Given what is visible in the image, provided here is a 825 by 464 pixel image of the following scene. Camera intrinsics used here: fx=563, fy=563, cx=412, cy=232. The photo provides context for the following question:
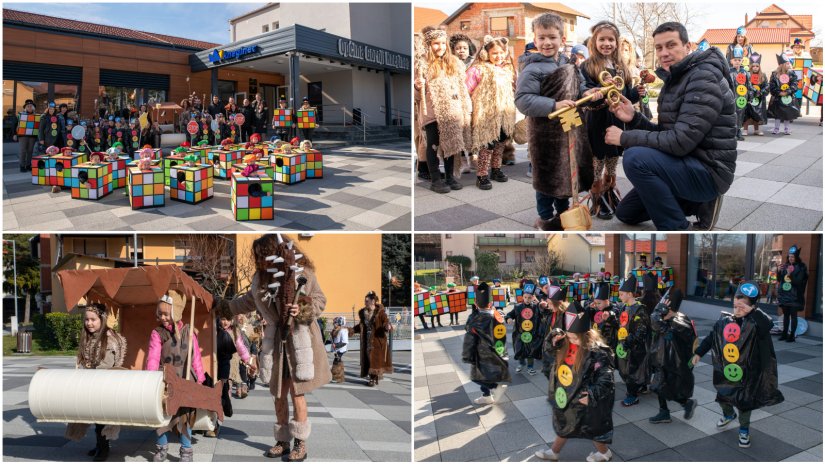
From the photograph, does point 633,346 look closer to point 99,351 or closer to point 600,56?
point 600,56

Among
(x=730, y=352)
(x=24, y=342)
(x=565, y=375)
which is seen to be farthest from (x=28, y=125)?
(x=730, y=352)

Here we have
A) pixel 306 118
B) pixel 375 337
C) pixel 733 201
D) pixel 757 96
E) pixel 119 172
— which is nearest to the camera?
pixel 733 201

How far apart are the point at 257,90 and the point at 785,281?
74.4 ft

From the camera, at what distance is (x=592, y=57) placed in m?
4.70

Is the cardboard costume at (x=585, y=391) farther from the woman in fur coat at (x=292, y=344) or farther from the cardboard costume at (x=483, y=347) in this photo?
the woman in fur coat at (x=292, y=344)

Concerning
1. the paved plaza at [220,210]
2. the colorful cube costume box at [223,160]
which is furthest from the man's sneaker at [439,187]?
the colorful cube costume box at [223,160]

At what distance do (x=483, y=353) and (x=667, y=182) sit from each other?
2.69 m

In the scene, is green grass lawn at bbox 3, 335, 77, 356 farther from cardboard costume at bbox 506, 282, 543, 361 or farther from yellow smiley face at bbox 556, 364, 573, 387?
yellow smiley face at bbox 556, 364, 573, 387

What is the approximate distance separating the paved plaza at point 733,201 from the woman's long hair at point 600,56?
4.58 ft

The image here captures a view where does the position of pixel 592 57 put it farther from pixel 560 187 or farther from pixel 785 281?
pixel 785 281

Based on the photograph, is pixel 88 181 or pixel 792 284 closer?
pixel 792 284

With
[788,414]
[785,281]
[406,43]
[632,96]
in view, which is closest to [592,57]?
[632,96]

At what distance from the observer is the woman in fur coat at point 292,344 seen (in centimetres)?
395

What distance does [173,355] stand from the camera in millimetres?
4211
